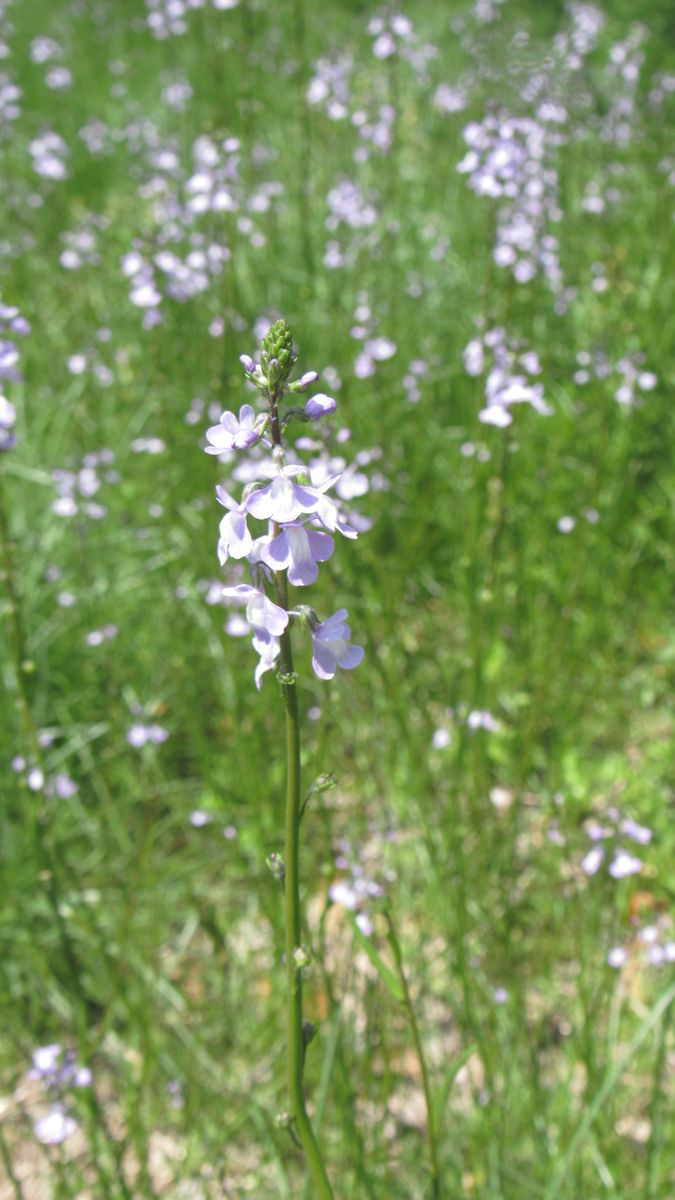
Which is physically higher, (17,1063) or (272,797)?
(272,797)

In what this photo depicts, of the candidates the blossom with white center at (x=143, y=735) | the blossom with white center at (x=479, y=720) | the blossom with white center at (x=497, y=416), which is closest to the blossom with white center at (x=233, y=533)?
the blossom with white center at (x=497, y=416)

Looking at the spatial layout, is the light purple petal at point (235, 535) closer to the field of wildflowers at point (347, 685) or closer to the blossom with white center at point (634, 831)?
the field of wildflowers at point (347, 685)

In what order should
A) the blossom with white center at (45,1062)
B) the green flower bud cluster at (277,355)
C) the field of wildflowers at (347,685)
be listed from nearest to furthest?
the green flower bud cluster at (277,355) < the field of wildflowers at (347,685) < the blossom with white center at (45,1062)

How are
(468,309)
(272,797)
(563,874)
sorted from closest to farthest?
(272,797) < (563,874) < (468,309)

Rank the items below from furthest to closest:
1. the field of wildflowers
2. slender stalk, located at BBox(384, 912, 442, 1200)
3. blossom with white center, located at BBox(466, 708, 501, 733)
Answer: blossom with white center, located at BBox(466, 708, 501, 733), the field of wildflowers, slender stalk, located at BBox(384, 912, 442, 1200)

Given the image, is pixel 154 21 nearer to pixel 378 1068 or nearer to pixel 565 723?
pixel 565 723

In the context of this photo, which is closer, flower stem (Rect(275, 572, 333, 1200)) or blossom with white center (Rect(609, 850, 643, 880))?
flower stem (Rect(275, 572, 333, 1200))

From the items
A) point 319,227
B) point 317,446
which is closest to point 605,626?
point 317,446

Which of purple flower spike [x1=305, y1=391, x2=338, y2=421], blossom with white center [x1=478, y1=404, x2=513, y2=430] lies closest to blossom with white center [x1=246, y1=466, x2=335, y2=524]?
purple flower spike [x1=305, y1=391, x2=338, y2=421]

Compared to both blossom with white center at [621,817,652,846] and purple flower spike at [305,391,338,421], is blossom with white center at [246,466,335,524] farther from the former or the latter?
blossom with white center at [621,817,652,846]
